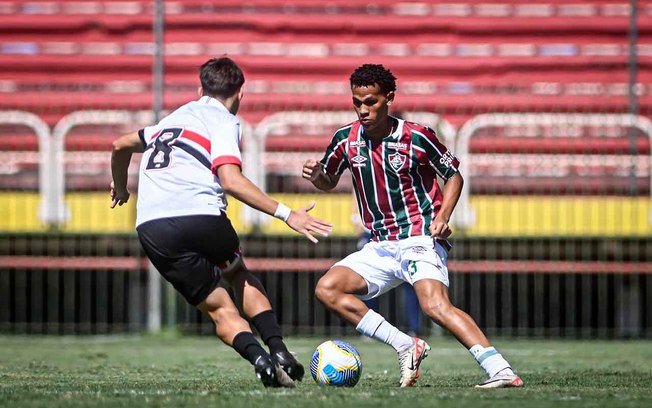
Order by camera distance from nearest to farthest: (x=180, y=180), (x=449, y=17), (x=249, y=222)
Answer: (x=180, y=180) < (x=249, y=222) < (x=449, y=17)

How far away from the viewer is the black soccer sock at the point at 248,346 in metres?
6.01

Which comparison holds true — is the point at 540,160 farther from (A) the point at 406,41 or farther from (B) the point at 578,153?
(A) the point at 406,41

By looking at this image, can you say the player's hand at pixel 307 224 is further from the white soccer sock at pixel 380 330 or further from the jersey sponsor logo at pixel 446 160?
the jersey sponsor logo at pixel 446 160

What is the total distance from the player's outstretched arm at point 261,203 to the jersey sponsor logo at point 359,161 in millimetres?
1152

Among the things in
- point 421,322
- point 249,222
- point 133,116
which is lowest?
point 421,322

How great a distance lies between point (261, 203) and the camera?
237 inches

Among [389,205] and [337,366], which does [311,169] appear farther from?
[337,366]

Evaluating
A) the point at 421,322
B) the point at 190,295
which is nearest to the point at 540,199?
the point at 421,322

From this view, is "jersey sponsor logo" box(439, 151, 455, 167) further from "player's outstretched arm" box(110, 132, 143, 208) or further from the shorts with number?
"player's outstretched arm" box(110, 132, 143, 208)

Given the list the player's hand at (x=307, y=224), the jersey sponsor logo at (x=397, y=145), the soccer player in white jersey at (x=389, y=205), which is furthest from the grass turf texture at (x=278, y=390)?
the jersey sponsor logo at (x=397, y=145)

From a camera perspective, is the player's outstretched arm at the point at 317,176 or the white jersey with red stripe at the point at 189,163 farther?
the player's outstretched arm at the point at 317,176

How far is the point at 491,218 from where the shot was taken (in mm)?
12602

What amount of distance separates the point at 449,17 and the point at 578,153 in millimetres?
4533

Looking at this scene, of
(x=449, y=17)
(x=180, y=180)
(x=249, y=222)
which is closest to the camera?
(x=180, y=180)
